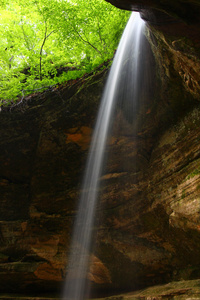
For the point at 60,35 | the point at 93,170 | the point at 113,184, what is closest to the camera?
the point at 113,184

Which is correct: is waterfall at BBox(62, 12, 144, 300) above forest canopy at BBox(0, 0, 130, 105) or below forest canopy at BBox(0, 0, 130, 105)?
below

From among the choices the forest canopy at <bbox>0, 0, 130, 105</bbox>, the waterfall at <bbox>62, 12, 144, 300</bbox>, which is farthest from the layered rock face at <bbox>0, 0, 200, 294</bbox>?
the forest canopy at <bbox>0, 0, 130, 105</bbox>

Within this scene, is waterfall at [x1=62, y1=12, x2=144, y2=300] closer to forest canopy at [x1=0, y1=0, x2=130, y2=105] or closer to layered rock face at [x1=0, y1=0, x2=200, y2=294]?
layered rock face at [x1=0, y1=0, x2=200, y2=294]

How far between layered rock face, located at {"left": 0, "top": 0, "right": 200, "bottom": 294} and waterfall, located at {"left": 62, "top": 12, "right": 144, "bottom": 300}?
0.89 ft

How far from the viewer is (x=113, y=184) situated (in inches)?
336

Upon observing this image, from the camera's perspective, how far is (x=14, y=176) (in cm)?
1007

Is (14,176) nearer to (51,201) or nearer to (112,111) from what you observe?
(51,201)

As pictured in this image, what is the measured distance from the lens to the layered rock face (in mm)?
6469

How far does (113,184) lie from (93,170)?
997mm

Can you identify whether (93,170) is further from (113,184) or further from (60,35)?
(60,35)

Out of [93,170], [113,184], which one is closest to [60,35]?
[93,170]

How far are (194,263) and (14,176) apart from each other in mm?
7789

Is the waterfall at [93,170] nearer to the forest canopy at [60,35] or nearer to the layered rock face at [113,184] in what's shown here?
the layered rock face at [113,184]

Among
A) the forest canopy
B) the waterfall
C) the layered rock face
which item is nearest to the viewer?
the layered rock face
